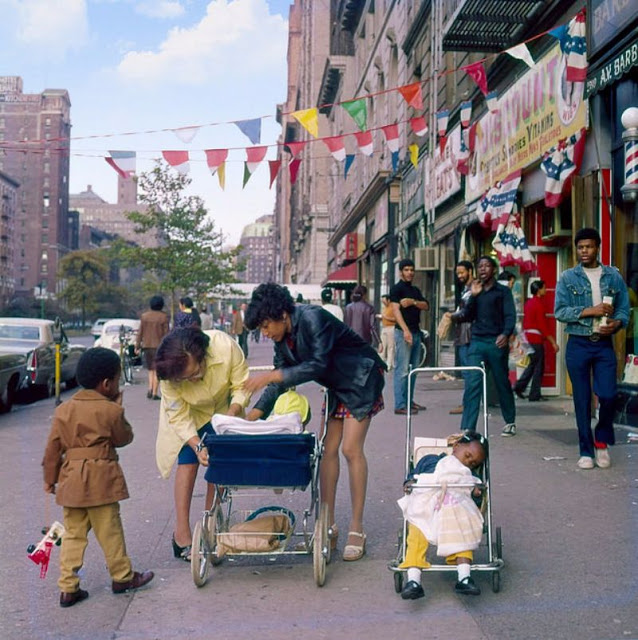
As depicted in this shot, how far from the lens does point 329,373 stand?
16.0 feet

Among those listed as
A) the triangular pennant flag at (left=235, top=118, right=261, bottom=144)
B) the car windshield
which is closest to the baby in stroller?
the triangular pennant flag at (left=235, top=118, right=261, bottom=144)

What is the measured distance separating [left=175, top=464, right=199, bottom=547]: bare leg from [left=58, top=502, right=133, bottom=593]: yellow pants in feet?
1.77

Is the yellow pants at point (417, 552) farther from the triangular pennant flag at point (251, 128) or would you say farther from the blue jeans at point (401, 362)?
the triangular pennant flag at point (251, 128)

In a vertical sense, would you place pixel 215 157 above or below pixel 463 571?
above

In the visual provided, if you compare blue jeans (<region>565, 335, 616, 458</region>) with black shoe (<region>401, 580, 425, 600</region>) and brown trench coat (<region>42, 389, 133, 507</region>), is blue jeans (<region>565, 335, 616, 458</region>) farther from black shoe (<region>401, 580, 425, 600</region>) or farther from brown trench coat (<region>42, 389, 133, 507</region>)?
brown trench coat (<region>42, 389, 133, 507</region>)

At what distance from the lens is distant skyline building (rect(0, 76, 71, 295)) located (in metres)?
140

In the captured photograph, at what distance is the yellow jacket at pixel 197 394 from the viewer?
4809mm

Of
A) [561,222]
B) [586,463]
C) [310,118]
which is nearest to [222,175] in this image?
[310,118]

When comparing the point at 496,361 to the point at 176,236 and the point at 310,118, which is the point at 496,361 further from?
the point at 176,236

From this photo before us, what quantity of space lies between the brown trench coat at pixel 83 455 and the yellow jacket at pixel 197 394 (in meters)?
0.57

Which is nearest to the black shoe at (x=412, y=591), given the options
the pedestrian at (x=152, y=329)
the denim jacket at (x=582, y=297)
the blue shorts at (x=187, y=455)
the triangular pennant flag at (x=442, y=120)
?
the blue shorts at (x=187, y=455)

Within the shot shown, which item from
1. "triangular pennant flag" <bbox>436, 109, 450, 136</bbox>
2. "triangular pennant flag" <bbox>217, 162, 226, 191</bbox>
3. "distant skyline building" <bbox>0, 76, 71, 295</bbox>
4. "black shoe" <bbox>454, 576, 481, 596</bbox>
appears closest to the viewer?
"black shoe" <bbox>454, 576, 481, 596</bbox>

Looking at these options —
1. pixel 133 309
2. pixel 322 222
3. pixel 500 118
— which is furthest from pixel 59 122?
pixel 500 118

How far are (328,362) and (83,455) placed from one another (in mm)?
1425
